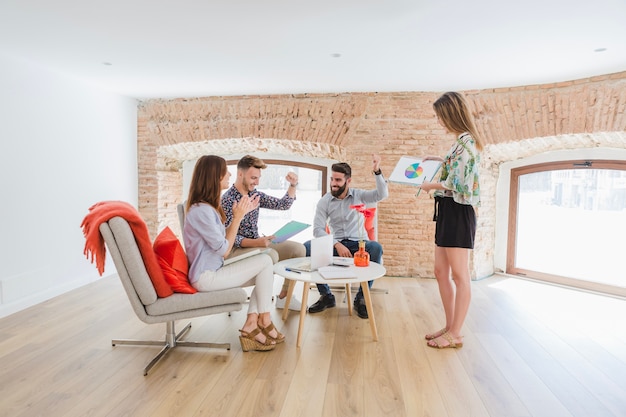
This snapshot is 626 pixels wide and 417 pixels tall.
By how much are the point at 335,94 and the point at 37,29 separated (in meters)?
3.10

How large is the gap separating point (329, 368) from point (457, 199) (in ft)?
4.46

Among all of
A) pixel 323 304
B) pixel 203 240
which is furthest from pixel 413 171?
pixel 203 240

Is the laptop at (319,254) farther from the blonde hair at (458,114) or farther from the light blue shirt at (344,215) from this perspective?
the blonde hair at (458,114)

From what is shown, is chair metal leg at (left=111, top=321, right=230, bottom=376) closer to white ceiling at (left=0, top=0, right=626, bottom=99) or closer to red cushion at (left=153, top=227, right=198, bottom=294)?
red cushion at (left=153, top=227, right=198, bottom=294)

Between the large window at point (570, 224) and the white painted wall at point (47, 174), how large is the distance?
5.27m

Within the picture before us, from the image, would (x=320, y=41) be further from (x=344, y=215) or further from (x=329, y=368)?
(x=329, y=368)

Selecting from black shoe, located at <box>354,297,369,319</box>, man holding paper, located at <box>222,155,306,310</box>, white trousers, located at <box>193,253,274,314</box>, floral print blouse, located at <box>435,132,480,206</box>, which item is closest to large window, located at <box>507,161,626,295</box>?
black shoe, located at <box>354,297,369,319</box>

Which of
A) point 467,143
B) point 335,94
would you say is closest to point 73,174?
point 335,94

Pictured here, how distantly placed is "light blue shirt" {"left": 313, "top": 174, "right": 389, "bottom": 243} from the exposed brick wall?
1.16 metres

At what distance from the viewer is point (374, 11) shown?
2.61 m

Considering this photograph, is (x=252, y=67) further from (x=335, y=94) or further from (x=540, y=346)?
(x=540, y=346)

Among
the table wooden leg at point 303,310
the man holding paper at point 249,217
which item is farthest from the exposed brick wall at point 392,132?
the table wooden leg at point 303,310

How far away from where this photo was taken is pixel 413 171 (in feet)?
9.40

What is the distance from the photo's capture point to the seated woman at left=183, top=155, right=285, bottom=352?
2420 millimetres
